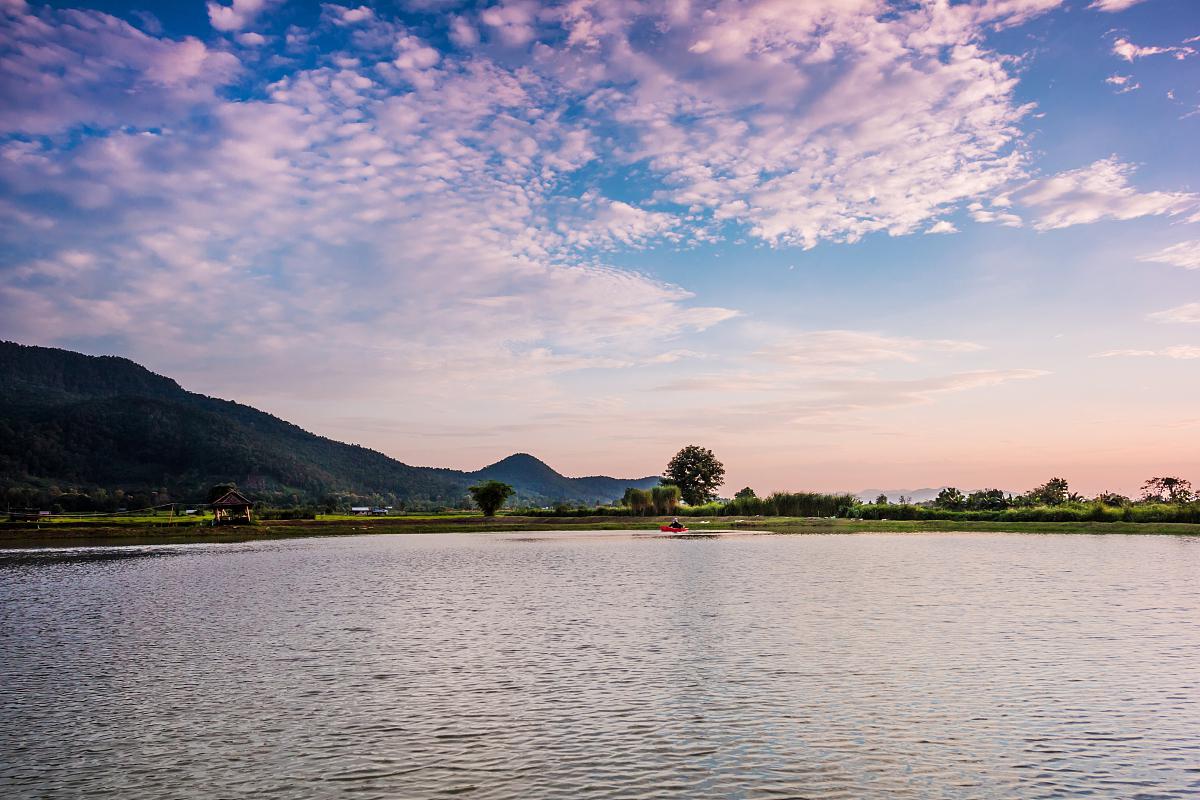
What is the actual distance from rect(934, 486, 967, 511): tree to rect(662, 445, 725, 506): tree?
60.7 metres

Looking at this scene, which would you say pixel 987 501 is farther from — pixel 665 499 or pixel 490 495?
pixel 490 495

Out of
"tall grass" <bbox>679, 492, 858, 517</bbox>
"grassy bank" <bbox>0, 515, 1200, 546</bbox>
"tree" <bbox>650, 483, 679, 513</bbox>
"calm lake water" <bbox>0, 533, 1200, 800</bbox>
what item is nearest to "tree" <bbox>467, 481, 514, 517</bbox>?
"grassy bank" <bbox>0, 515, 1200, 546</bbox>

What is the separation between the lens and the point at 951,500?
118 metres

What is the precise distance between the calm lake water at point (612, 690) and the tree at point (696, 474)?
13281 cm

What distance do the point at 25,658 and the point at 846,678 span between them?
24.4m

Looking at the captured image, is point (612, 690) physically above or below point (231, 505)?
below

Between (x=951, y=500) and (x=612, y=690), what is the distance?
11343cm

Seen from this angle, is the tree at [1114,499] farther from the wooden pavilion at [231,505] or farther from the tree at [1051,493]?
the wooden pavilion at [231,505]

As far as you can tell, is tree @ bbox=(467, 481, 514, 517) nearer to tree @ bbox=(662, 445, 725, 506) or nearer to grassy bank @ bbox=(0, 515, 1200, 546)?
grassy bank @ bbox=(0, 515, 1200, 546)

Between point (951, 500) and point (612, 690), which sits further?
point (951, 500)

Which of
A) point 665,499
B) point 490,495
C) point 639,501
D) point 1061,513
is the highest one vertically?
point 490,495

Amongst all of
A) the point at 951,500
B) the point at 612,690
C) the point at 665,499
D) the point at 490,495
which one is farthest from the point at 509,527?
the point at 612,690

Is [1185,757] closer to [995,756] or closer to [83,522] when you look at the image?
[995,756]

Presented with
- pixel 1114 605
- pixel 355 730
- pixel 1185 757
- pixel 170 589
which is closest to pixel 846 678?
pixel 1185 757
